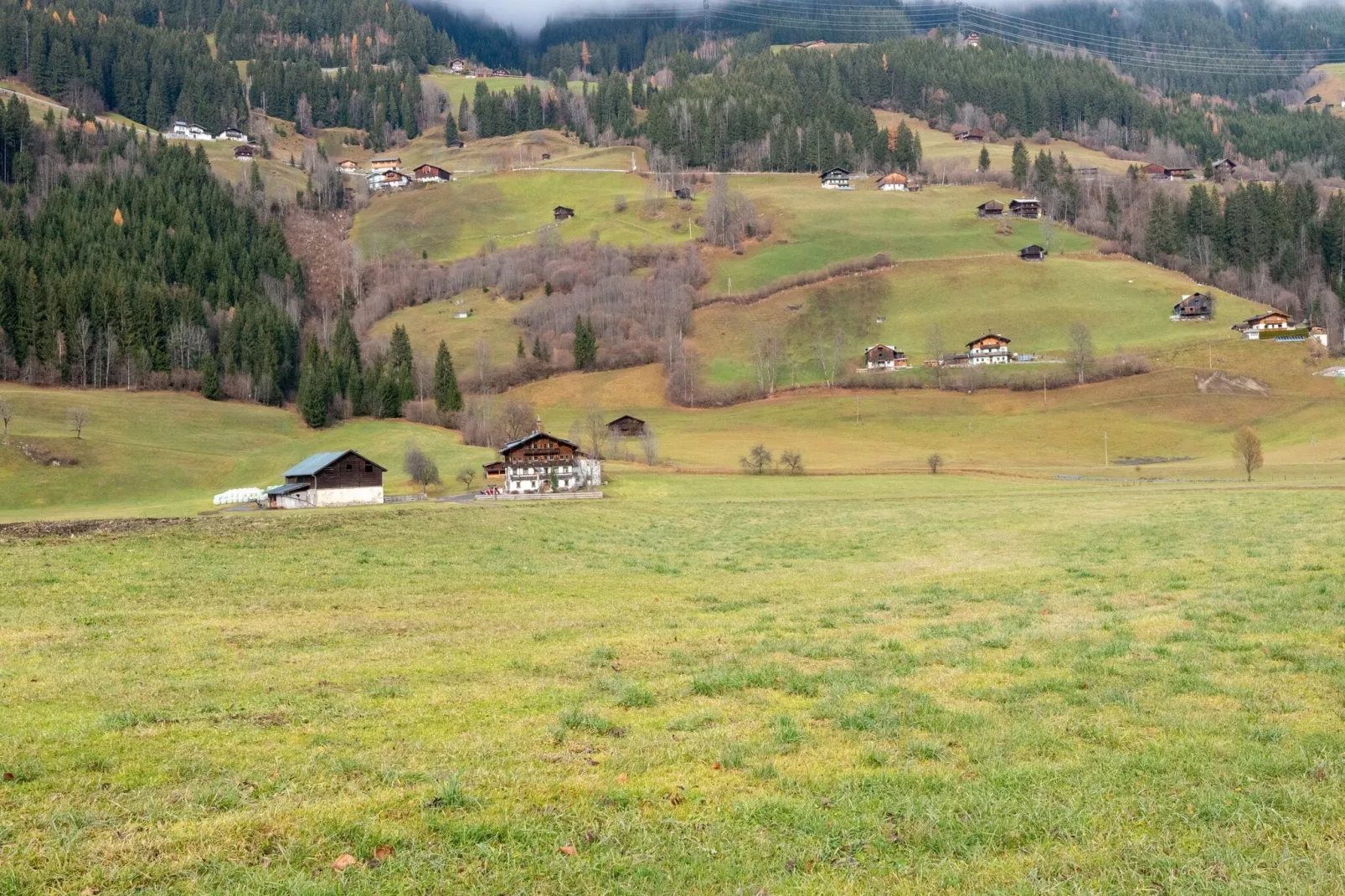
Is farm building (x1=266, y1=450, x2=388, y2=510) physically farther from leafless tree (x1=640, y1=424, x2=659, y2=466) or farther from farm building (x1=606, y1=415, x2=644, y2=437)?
farm building (x1=606, y1=415, x2=644, y2=437)

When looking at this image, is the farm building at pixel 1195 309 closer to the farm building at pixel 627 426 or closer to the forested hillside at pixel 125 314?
the farm building at pixel 627 426

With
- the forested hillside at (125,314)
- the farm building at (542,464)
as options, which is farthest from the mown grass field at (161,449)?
the forested hillside at (125,314)

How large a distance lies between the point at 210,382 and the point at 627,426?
62.4 m

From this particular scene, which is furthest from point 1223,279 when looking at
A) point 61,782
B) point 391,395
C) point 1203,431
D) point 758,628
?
point 61,782

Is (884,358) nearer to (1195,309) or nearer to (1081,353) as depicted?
(1081,353)

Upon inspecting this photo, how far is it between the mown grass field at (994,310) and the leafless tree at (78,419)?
84.0 metres

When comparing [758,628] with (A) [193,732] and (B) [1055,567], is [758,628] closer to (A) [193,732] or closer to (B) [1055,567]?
(A) [193,732]

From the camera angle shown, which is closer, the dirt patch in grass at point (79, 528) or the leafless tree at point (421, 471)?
the dirt patch in grass at point (79, 528)

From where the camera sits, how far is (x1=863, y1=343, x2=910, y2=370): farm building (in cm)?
15375

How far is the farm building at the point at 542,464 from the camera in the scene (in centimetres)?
9712

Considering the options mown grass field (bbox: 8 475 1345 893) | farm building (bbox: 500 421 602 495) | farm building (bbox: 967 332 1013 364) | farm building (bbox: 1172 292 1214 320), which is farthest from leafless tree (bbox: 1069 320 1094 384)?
mown grass field (bbox: 8 475 1345 893)

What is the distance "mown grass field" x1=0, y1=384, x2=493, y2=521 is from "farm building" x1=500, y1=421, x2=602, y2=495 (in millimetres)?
6373

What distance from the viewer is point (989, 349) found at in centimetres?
15338

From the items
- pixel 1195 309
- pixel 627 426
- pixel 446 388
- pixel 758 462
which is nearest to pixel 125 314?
pixel 446 388
